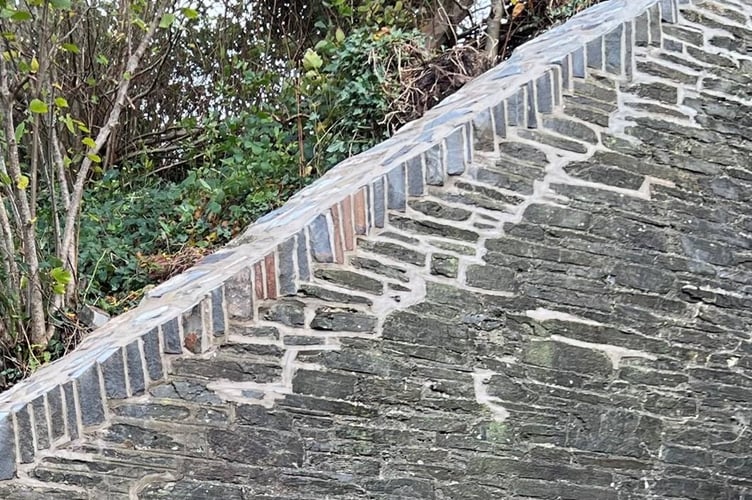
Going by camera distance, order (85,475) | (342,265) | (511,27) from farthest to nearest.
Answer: (511,27) < (342,265) < (85,475)

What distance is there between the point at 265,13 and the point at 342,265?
5.45 meters

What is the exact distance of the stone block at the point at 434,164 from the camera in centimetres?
293

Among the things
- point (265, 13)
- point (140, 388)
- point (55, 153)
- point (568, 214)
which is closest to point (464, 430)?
point (568, 214)

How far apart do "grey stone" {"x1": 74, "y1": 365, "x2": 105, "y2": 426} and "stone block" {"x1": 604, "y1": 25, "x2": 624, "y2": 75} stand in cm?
252

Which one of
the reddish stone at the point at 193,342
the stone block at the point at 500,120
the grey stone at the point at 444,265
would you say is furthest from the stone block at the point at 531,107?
the reddish stone at the point at 193,342

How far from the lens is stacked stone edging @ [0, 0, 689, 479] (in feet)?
7.68

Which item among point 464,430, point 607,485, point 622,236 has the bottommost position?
point 607,485

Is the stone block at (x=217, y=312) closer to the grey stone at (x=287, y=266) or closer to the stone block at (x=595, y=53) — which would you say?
the grey stone at (x=287, y=266)

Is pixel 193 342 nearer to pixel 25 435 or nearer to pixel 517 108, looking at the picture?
pixel 25 435

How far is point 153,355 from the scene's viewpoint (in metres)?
2.45

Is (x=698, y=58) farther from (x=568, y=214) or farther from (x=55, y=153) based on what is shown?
(x=55, y=153)

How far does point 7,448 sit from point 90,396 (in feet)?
0.91

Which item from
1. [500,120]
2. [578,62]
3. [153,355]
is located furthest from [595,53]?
[153,355]

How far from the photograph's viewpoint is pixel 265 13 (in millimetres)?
7508
